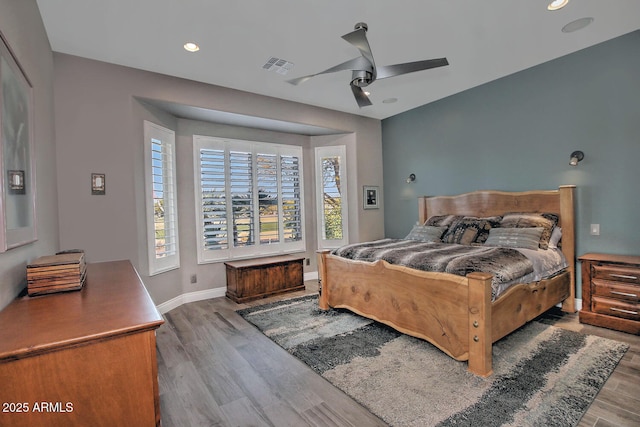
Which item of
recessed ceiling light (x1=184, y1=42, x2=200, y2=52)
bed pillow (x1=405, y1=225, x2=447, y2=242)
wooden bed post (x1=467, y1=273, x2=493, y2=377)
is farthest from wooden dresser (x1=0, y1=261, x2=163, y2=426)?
bed pillow (x1=405, y1=225, x2=447, y2=242)

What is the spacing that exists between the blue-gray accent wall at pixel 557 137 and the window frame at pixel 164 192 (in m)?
3.68

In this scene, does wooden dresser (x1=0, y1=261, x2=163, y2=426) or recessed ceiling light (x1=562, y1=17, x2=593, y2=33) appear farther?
recessed ceiling light (x1=562, y1=17, x2=593, y2=33)

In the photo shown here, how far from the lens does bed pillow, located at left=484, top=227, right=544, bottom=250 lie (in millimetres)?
3363

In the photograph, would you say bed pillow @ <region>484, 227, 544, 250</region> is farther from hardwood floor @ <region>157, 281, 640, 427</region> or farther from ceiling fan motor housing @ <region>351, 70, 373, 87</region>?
ceiling fan motor housing @ <region>351, 70, 373, 87</region>

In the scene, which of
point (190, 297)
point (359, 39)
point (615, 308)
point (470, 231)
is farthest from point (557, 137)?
point (190, 297)

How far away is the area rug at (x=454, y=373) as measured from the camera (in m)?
1.92

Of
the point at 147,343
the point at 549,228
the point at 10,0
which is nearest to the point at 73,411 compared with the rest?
the point at 147,343

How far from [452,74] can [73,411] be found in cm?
451

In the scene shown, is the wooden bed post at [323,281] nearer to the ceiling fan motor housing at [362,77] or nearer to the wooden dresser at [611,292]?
the ceiling fan motor housing at [362,77]

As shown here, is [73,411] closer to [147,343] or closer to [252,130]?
[147,343]

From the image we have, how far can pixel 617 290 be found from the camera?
118 inches

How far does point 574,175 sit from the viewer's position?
3605 millimetres

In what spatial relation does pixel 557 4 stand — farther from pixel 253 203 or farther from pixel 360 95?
pixel 253 203

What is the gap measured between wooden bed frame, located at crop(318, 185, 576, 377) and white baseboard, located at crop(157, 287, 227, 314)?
1.71 metres
